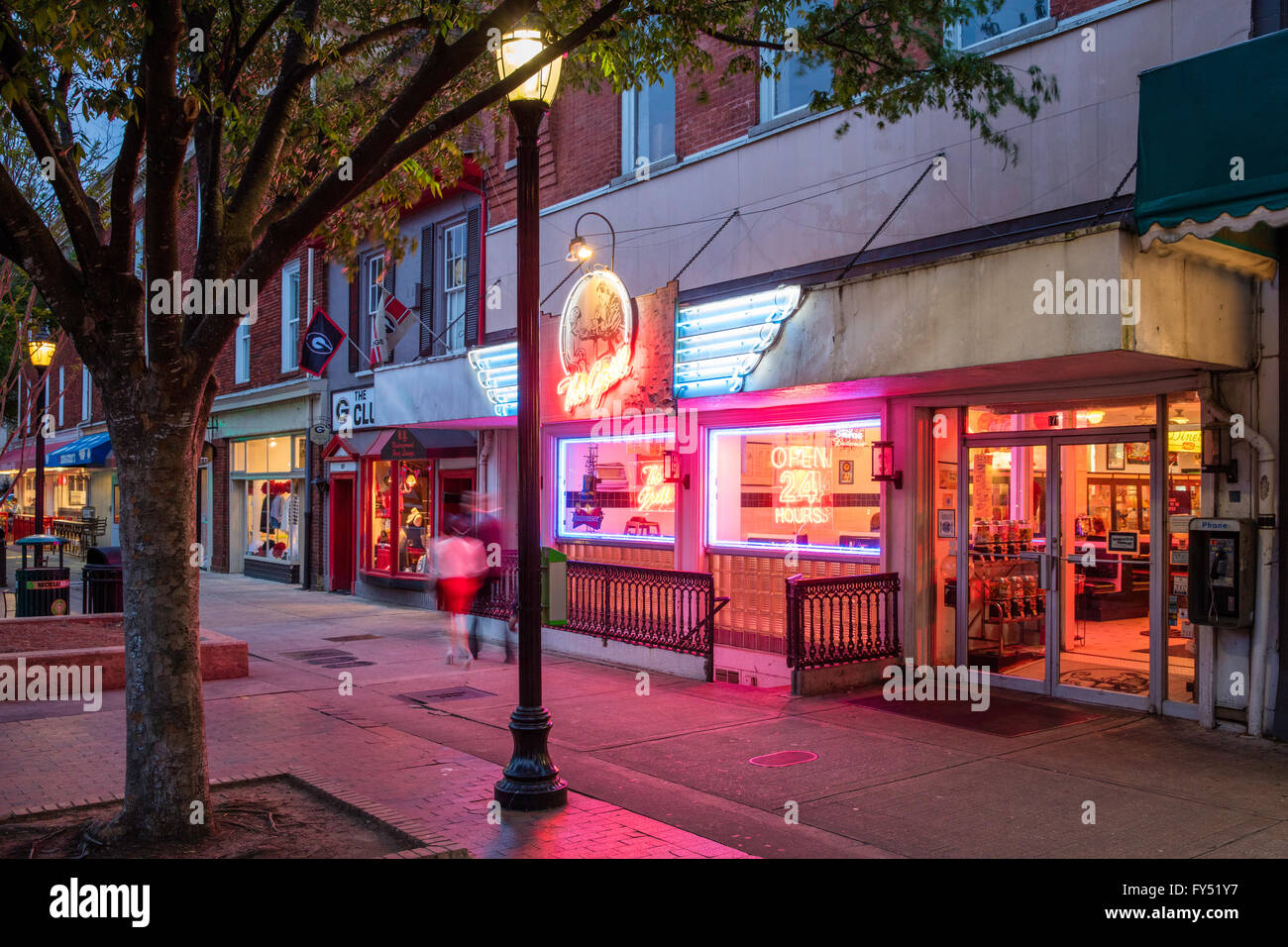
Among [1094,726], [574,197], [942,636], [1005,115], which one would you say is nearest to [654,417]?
[574,197]

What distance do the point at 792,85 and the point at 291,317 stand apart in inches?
589

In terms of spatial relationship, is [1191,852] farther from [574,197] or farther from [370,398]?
[370,398]

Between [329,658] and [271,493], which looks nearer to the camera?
[329,658]

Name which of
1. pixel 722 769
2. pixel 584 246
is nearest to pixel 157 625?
pixel 722 769

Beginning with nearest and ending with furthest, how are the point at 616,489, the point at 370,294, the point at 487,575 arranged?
the point at 487,575 → the point at 616,489 → the point at 370,294

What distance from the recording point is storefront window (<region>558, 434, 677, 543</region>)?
14.4 m

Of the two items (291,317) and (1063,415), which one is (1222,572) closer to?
(1063,415)

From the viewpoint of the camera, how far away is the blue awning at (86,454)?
28472 millimetres

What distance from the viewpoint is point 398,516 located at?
65.8 feet

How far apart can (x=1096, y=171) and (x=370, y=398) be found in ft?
47.0

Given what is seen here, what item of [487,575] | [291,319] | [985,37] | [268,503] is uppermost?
[985,37]

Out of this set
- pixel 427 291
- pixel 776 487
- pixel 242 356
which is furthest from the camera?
pixel 242 356

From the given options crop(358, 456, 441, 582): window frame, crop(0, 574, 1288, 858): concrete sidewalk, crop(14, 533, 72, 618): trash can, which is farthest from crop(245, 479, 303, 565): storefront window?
crop(0, 574, 1288, 858): concrete sidewalk

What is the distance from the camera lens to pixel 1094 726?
29.8ft
